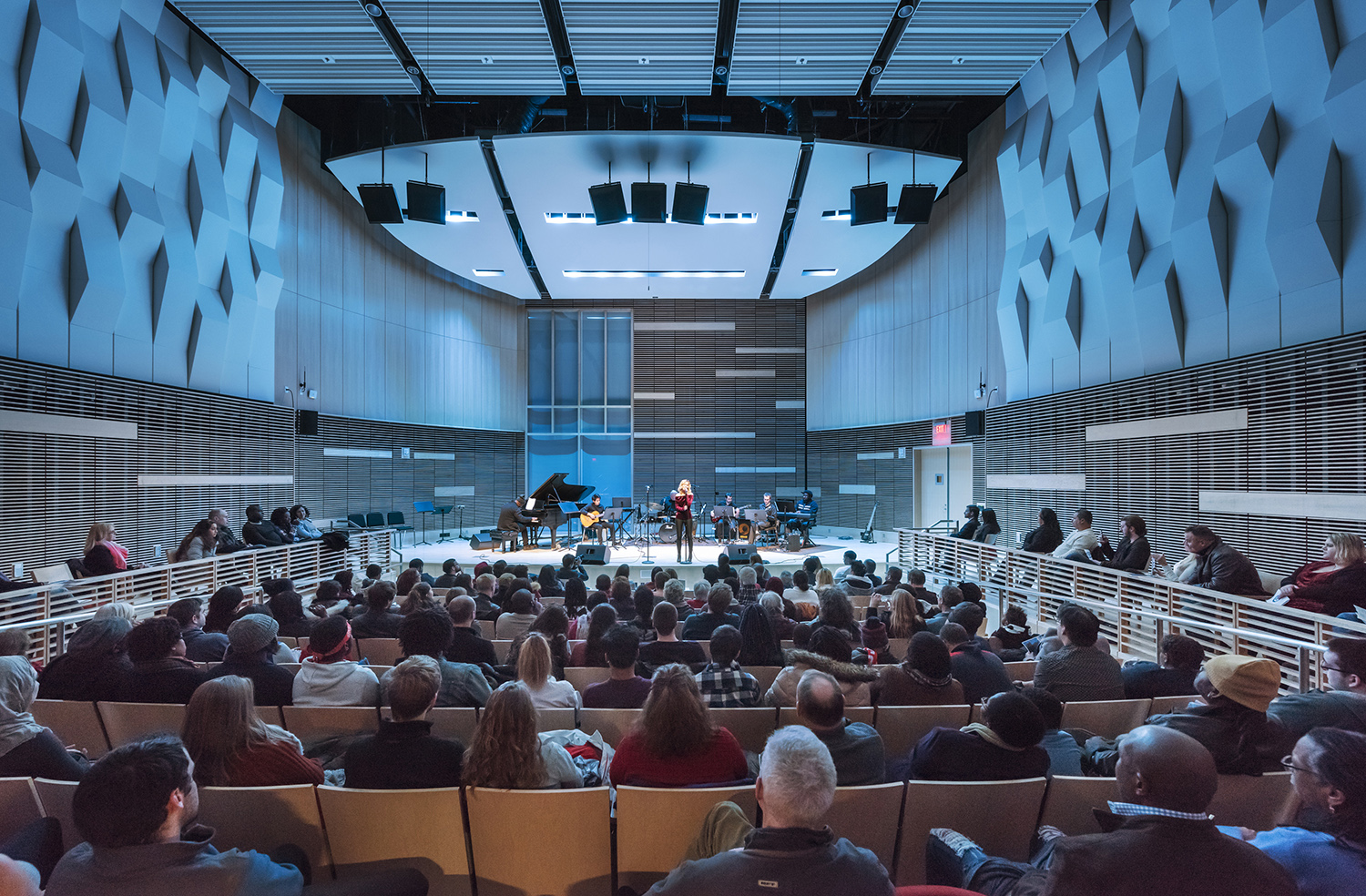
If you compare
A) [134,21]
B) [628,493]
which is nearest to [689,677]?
[134,21]

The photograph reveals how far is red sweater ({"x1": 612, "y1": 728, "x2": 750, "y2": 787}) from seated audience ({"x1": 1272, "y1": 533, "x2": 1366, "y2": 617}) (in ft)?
14.7

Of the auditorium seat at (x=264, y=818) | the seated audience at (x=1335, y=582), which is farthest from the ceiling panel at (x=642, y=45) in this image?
the auditorium seat at (x=264, y=818)

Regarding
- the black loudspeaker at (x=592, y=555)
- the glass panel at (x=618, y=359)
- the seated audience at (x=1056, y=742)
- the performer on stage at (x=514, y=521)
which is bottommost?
the black loudspeaker at (x=592, y=555)

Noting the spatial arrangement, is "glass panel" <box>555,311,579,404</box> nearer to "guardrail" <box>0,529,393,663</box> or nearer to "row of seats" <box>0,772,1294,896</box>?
"guardrail" <box>0,529,393,663</box>

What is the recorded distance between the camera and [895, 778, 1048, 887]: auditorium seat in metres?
2.12

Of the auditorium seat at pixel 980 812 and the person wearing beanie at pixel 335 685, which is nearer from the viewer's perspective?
the auditorium seat at pixel 980 812

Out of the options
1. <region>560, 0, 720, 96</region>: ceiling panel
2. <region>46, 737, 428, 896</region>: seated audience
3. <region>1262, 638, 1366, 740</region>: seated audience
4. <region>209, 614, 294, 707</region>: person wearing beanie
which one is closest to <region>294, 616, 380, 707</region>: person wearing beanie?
<region>209, 614, 294, 707</region>: person wearing beanie

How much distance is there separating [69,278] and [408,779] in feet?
28.0

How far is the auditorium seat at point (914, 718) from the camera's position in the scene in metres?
3.06

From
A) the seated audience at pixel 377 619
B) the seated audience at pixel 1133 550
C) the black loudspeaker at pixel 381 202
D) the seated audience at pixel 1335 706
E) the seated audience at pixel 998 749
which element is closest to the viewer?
the seated audience at pixel 998 749

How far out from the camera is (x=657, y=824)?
6.77ft

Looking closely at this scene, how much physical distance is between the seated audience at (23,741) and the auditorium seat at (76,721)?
660 millimetres

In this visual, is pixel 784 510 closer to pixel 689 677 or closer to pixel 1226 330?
pixel 1226 330

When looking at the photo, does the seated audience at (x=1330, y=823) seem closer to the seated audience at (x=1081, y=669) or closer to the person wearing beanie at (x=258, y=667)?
the seated audience at (x=1081, y=669)
